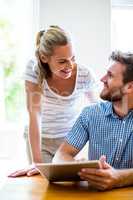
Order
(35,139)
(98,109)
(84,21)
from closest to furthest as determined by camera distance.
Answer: (98,109)
(35,139)
(84,21)

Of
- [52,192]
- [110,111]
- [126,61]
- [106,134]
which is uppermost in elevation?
[126,61]

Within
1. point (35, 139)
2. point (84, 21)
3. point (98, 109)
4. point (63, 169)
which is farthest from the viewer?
point (84, 21)

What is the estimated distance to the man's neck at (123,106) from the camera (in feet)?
6.35

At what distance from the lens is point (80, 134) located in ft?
6.42

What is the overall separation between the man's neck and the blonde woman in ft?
1.16

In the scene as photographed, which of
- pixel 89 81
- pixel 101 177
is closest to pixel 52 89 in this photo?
pixel 89 81

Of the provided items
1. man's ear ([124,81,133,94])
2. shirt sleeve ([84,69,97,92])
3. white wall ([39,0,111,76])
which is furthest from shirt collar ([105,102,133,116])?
white wall ([39,0,111,76])

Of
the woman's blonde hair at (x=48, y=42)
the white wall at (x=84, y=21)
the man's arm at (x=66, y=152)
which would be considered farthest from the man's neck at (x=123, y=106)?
the white wall at (x=84, y=21)

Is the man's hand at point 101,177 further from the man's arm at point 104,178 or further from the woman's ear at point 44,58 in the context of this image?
the woman's ear at point 44,58

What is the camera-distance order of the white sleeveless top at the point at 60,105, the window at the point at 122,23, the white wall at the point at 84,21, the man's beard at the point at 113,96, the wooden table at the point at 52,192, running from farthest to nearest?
1. the window at the point at 122,23
2. the white wall at the point at 84,21
3. the white sleeveless top at the point at 60,105
4. the man's beard at the point at 113,96
5. the wooden table at the point at 52,192

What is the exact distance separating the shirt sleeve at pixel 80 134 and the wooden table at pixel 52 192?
1.32 ft

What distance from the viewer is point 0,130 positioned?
382 cm

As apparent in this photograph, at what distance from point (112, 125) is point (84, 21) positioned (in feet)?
5.82

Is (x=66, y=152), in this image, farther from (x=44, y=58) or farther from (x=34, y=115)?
(x=44, y=58)
